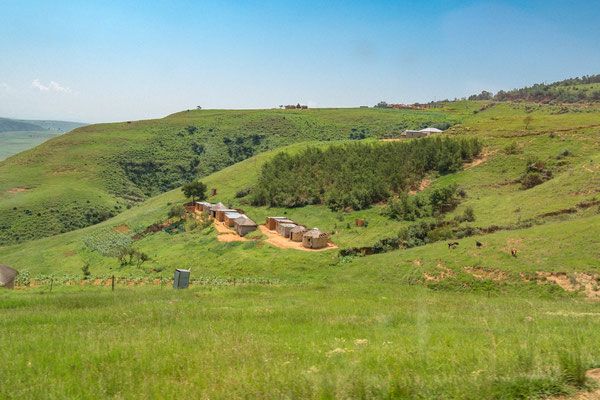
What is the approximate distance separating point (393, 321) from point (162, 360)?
21.4 feet

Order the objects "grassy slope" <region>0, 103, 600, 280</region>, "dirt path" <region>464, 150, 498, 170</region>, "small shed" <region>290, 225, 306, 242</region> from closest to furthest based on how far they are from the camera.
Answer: "grassy slope" <region>0, 103, 600, 280</region>
"small shed" <region>290, 225, 306, 242</region>
"dirt path" <region>464, 150, 498, 170</region>

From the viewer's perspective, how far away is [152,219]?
5122cm

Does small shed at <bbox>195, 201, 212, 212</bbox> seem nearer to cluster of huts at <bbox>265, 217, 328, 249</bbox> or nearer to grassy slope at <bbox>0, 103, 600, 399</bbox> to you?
cluster of huts at <bbox>265, 217, 328, 249</bbox>

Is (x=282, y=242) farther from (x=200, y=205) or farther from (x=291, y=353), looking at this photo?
(x=291, y=353)

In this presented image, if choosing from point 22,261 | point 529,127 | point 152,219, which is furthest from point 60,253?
point 529,127

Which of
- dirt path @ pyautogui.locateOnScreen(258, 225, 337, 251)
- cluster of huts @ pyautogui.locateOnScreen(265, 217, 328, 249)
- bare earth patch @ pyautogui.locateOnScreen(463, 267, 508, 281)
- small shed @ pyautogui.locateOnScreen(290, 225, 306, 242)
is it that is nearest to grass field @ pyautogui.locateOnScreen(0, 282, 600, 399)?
bare earth patch @ pyautogui.locateOnScreen(463, 267, 508, 281)

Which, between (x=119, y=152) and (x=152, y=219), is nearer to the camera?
(x=152, y=219)

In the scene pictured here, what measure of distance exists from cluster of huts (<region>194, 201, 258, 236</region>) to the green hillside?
1078 inches

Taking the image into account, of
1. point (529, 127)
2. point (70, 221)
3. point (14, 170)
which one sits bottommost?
point (70, 221)

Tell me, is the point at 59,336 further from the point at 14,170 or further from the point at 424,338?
the point at 14,170

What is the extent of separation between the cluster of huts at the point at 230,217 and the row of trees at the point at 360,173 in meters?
6.07

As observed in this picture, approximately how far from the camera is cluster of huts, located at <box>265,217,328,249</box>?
3219 cm

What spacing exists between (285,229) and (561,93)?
13565 centimetres

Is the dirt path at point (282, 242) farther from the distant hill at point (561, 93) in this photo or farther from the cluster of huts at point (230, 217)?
the distant hill at point (561, 93)
